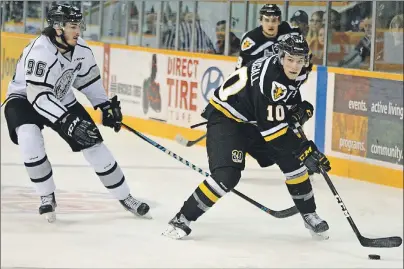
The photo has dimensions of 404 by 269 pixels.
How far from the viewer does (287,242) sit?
4.09 m

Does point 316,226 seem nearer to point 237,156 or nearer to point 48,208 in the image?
point 237,156

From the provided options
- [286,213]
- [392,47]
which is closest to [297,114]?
[286,213]

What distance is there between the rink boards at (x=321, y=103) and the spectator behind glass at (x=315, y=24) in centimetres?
33

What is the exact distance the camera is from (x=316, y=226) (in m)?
4.13

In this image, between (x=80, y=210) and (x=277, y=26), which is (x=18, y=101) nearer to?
(x=80, y=210)

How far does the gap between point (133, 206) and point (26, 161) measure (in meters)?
0.49

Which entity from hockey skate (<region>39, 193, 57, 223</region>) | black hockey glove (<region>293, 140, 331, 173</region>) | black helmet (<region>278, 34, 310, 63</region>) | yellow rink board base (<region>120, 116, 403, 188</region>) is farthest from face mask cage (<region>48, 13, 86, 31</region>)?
yellow rink board base (<region>120, 116, 403, 188</region>)

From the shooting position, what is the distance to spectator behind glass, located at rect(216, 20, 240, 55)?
23.7 ft

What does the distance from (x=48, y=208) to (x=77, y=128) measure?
1.26 feet

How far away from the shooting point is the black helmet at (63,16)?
4120 millimetres

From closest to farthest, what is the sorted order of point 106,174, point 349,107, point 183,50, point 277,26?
point 106,174, point 277,26, point 349,107, point 183,50

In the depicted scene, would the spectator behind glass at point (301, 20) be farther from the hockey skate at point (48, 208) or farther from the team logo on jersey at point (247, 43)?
the hockey skate at point (48, 208)

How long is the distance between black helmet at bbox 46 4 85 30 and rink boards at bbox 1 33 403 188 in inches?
84.4

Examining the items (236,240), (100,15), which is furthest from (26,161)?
(100,15)
